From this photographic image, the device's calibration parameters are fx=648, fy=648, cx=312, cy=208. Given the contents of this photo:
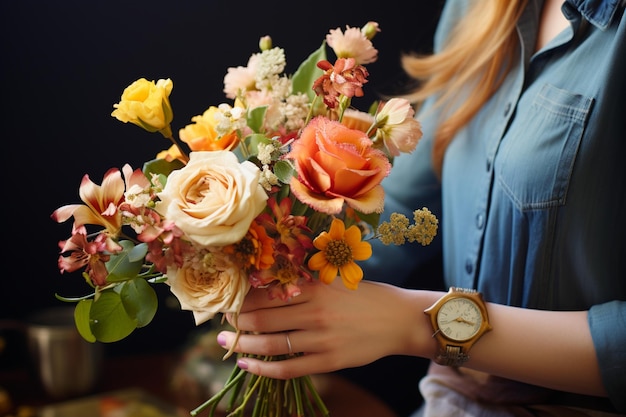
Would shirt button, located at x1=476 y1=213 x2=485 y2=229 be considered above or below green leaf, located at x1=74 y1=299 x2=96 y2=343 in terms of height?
below

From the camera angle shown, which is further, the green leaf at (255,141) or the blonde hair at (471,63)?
the blonde hair at (471,63)

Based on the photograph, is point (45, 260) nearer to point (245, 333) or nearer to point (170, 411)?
point (170, 411)

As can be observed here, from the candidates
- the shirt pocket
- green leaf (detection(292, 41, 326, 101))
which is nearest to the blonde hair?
the shirt pocket

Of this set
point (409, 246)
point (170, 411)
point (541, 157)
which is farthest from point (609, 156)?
point (170, 411)

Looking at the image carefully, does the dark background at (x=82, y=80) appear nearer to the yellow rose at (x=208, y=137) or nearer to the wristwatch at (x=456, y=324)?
the yellow rose at (x=208, y=137)

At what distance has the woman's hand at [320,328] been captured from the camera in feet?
2.45

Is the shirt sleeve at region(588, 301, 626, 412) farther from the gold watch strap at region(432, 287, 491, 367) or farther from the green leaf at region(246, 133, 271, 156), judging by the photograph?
the green leaf at region(246, 133, 271, 156)

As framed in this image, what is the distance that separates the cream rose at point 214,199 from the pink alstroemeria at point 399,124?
16 centimetres

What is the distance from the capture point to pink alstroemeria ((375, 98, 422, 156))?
0.69 m

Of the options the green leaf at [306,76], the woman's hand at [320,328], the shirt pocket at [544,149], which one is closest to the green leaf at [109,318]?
the woman's hand at [320,328]

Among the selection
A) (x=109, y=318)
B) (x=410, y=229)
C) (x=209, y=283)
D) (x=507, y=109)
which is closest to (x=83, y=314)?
(x=109, y=318)

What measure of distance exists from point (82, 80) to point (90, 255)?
1151 mm

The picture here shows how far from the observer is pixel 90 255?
0.65 metres

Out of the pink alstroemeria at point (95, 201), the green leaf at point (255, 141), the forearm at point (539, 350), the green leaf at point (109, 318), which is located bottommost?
the forearm at point (539, 350)
